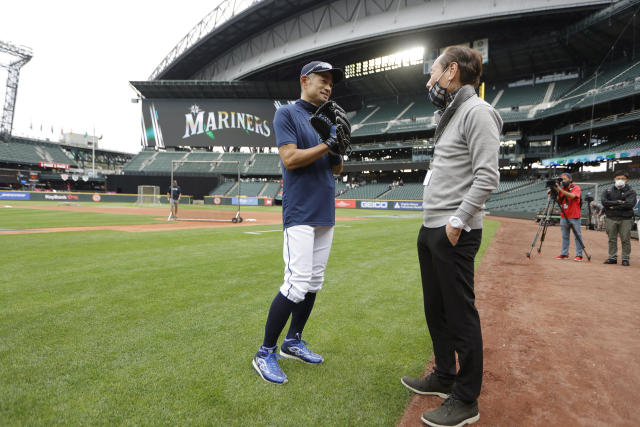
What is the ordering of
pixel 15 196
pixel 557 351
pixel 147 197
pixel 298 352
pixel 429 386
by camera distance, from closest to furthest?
pixel 429 386 < pixel 298 352 < pixel 557 351 < pixel 147 197 < pixel 15 196

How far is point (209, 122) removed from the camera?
54812 mm

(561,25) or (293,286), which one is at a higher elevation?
(561,25)

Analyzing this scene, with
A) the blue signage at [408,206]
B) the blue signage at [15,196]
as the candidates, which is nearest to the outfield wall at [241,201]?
the blue signage at [408,206]

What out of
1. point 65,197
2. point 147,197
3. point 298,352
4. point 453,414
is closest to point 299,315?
point 298,352

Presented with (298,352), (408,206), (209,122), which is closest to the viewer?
(298,352)

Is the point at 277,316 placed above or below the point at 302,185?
below

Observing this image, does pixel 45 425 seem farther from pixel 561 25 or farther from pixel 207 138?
pixel 207 138

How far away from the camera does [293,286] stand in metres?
2.37

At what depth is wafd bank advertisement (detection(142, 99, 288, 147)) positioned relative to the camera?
5412cm

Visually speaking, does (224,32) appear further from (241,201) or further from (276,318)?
(276,318)

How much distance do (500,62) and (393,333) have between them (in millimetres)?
45565

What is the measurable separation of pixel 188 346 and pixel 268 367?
818 millimetres

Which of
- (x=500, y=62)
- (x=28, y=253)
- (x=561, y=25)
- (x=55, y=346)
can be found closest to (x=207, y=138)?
(x=500, y=62)

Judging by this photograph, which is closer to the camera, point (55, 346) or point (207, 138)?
point (55, 346)
